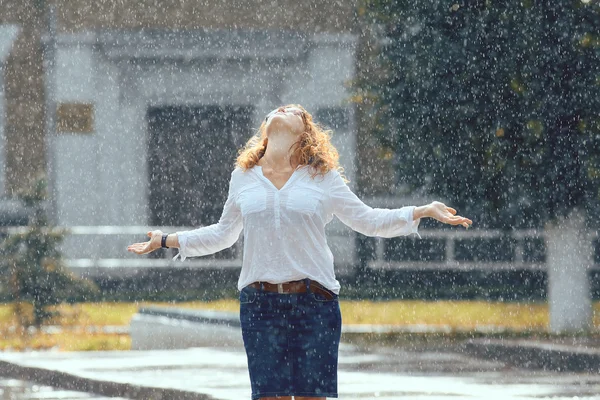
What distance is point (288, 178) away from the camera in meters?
5.97

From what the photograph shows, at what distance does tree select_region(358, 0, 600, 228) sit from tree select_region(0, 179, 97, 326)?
3822mm

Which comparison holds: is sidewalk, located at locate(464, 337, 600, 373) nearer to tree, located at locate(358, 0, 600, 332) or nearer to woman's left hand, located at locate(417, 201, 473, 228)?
tree, located at locate(358, 0, 600, 332)

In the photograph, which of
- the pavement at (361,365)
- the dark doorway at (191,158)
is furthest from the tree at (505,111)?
the dark doorway at (191,158)

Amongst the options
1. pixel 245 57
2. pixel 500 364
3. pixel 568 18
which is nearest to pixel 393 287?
pixel 245 57

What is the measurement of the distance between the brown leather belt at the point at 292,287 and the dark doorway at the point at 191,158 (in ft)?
58.0

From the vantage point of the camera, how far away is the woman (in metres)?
5.79

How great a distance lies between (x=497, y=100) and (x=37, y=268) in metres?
5.28

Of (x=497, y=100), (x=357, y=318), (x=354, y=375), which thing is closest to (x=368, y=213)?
(x=354, y=375)

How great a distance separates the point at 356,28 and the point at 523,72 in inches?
368

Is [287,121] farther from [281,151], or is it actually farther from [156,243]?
[156,243]

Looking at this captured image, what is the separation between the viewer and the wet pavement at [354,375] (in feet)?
32.2

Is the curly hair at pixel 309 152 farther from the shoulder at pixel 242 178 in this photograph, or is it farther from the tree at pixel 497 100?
the tree at pixel 497 100

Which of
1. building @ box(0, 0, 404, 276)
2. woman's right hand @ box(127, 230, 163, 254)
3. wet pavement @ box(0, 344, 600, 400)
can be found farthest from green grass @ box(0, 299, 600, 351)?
woman's right hand @ box(127, 230, 163, 254)

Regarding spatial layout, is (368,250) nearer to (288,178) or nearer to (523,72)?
(523,72)
